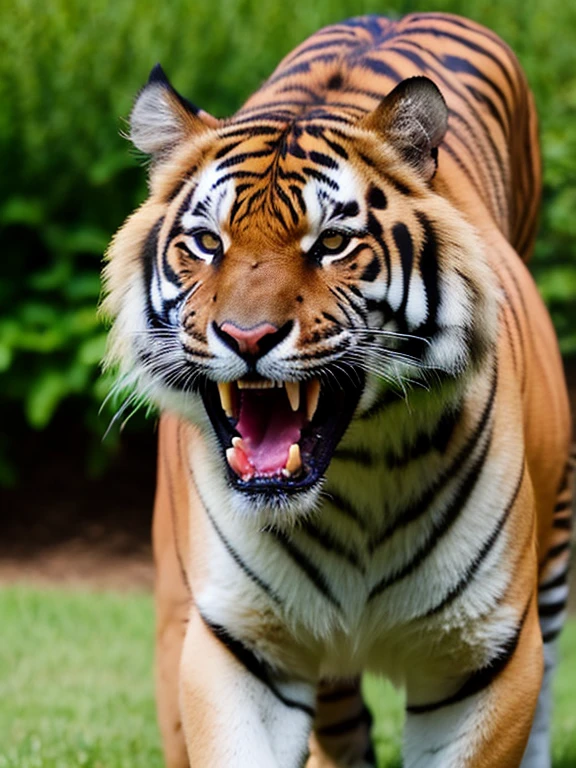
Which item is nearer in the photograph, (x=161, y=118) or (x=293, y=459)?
(x=293, y=459)

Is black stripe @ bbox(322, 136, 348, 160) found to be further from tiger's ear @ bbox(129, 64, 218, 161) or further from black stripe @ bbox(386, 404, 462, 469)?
black stripe @ bbox(386, 404, 462, 469)

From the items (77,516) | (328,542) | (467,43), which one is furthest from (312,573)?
(77,516)

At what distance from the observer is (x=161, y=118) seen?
3.04m

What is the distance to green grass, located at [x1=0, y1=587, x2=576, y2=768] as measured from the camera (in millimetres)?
4523

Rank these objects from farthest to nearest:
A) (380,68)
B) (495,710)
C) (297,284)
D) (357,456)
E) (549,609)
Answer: (549,609) < (380,68) < (495,710) < (357,456) < (297,284)

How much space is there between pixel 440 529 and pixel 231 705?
22.8 inches

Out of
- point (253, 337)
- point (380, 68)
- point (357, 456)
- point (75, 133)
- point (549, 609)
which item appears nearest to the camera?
point (253, 337)

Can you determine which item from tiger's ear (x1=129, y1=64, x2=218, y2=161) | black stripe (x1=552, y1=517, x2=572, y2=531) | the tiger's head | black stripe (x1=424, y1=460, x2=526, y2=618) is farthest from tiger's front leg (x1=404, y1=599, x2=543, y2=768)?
tiger's ear (x1=129, y1=64, x2=218, y2=161)

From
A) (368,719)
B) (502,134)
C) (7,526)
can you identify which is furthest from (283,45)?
(368,719)

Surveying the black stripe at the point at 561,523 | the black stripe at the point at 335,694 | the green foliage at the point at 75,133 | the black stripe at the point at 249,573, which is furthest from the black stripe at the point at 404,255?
the green foliage at the point at 75,133

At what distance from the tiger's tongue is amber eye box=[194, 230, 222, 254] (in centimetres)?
29

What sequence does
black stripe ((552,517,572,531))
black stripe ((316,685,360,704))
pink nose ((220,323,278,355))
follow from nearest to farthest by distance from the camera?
pink nose ((220,323,278,355)), black stripe ((552,517,572,531)), black stripe ((316,685,360,704))

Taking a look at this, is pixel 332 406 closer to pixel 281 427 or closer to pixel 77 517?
pixel 281 427

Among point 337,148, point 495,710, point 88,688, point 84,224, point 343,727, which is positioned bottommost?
point 88,688
